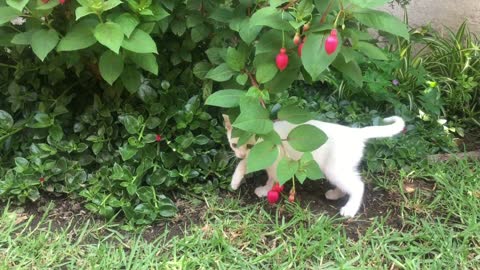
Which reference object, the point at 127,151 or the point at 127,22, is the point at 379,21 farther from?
the point at 127,151

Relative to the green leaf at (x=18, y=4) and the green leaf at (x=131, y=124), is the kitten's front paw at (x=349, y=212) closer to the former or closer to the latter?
the green leaf at (x=131, y=124)

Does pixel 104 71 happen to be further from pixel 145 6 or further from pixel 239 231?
pixel 239 231

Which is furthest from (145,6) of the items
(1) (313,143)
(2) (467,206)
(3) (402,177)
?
(2) (467,206)

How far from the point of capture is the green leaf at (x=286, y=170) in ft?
6.45

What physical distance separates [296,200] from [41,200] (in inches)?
52.6

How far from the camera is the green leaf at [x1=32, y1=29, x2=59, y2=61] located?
1.99 meters

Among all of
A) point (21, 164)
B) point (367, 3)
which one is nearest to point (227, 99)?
point (367, 3)

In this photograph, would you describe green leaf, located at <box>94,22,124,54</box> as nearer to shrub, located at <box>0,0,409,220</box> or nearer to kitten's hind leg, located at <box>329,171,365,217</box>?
shrub, located at <box>0,0,409,220</box>


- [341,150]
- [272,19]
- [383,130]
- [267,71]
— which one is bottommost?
[341,150]

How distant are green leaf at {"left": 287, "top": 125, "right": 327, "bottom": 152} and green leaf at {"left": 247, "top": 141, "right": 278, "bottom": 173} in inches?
3.9

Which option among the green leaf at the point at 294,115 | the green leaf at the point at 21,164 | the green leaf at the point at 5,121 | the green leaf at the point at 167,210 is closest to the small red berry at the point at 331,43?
the green leaf at the point at 294,115

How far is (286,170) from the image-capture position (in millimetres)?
1991

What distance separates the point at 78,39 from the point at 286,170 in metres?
0.99

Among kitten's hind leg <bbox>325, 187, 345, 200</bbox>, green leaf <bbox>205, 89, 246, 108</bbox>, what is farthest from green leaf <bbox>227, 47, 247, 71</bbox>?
kitten's hind leg <bbox>325, 187, 345, 200</bbox>
